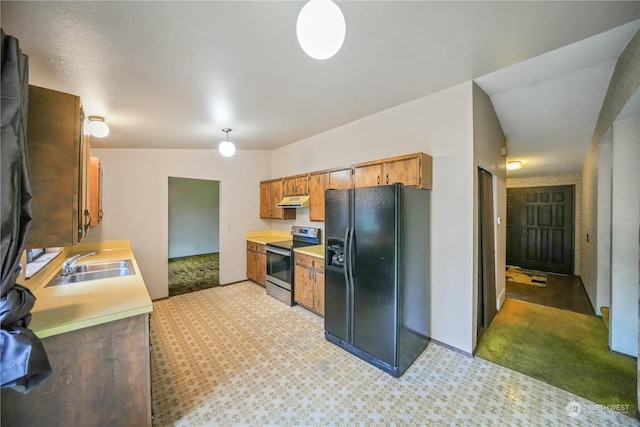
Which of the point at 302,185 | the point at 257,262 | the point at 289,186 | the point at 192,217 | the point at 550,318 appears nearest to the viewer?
the point at 550,318

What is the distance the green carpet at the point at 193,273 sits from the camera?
4922 millimetres

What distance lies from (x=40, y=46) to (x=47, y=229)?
3.87 feet

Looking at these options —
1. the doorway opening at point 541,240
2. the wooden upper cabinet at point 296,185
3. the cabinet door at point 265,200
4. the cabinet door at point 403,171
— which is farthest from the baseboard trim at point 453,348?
the cabinet door at point 265,200

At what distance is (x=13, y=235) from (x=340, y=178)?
124 inches

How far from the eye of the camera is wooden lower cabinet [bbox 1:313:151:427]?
1.35 meters

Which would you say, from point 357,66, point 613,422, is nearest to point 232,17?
point 357,66

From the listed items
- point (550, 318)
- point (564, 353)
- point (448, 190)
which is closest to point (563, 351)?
point (564, 353)

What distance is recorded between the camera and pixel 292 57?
1948mm

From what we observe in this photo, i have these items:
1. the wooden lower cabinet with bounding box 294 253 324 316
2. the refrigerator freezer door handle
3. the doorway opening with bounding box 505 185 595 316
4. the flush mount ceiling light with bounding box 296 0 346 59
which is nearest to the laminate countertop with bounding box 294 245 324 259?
the wooden lower cabinet with bounding box 294 253 324 316

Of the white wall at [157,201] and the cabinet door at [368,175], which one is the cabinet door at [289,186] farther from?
the cabinet door at [368,175]

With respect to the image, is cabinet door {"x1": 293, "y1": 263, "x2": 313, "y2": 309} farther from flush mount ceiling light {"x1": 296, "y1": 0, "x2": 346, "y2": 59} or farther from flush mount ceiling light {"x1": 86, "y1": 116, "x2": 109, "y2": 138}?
flush mount ceiling light {"x1": 296, "y1": 0, "x2": 346, "y2": 59}

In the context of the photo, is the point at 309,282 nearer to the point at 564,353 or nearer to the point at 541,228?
the point at 564,353

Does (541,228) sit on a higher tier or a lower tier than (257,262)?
higher

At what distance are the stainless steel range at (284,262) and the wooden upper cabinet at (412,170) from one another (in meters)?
1.86
